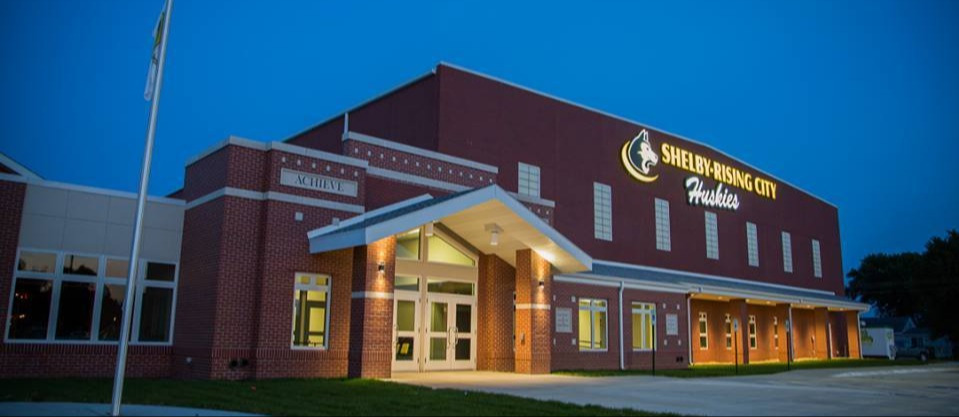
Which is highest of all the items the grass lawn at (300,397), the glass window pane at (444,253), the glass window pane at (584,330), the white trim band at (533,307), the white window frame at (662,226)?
the white window frame at (662,226)

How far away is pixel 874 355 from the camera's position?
4691 centimetres

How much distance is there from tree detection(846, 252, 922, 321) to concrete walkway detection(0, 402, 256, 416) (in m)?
71.7

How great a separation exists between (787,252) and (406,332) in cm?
2818

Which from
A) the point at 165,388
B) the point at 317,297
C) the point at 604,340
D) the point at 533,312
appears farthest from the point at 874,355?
the point at 165,388

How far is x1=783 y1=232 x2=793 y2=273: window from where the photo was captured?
4046 cm

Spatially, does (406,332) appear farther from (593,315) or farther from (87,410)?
(87,410)

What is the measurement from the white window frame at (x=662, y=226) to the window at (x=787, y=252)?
11.6m

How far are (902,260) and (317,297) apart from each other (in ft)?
239

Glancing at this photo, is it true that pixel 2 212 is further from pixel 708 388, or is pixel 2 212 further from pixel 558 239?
pixel 708 388

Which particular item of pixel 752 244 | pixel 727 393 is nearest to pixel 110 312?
pixel 727 393

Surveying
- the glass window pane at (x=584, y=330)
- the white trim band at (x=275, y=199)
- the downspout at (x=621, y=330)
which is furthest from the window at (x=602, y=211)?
the white trim band at (x=275, y=199)

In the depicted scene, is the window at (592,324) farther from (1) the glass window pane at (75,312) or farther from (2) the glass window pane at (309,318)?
(1) the glass window pane at (75,312)

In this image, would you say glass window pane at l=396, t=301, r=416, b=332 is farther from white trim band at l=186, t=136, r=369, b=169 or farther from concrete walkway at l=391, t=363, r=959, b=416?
white trim band at l=186, t=136, r=369, b=169

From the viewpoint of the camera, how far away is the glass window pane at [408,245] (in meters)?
19.9
